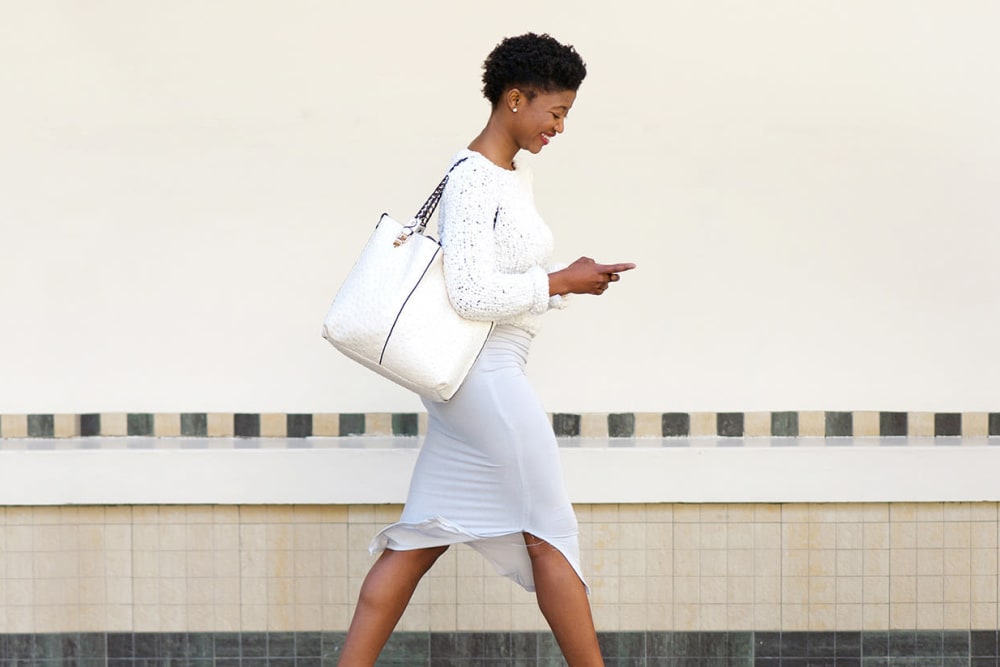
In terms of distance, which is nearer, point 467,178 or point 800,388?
point 467,178

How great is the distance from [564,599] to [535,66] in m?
1.24

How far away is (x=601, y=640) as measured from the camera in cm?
421

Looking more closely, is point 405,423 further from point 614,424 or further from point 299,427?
point 614,424

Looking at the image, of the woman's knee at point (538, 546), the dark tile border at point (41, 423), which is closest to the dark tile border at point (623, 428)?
the woman's knee at point (538, 546)

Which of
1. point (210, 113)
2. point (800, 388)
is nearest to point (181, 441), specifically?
point (210, 113)

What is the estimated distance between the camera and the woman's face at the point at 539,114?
3180 millimetres

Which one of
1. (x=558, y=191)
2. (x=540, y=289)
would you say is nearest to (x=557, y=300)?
(x=540, y=289)

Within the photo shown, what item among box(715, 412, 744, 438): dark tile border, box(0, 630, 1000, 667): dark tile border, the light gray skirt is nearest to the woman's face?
the light gray skirt

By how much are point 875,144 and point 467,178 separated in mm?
1687

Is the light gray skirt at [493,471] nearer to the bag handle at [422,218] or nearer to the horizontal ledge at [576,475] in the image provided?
the bag handle at [422,218]

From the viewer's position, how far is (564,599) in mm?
3279

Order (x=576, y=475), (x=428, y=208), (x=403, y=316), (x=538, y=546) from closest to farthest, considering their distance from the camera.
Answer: (x=403, y=316) < (x=428, y=208) < (x=538, y=546) < (x=576, y=475)

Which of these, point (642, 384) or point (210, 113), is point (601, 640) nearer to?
point (642, 384)

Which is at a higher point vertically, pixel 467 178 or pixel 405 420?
pixel 467 178
